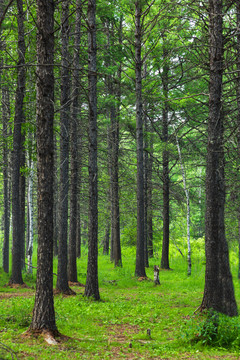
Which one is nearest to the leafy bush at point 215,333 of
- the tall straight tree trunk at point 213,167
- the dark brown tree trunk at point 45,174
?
the tall straight tree trunk at point 213,167

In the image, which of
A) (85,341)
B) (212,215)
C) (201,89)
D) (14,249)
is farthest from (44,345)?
(201,89)

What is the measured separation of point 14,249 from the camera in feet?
45.9

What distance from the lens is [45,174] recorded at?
6.59m

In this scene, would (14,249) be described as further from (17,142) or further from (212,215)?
(212,215)

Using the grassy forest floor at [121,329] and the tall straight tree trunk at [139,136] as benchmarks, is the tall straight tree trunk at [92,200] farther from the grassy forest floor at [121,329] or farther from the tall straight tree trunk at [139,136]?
the tall straight tree trunk at [139,136]

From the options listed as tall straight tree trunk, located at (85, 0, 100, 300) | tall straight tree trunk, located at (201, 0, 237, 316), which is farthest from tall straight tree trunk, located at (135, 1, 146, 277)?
tall straight tree trunk, located at (201, 0, 237, 316)

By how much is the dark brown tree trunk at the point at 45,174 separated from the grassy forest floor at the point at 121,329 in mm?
560

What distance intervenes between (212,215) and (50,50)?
5380mm

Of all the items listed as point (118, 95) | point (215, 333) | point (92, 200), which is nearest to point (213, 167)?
point (215, 333)

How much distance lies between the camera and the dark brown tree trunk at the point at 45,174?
21.0ft

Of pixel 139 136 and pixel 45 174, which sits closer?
pixel 45 174

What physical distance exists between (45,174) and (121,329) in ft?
14.5

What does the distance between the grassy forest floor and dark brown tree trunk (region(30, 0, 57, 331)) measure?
56 centimetres

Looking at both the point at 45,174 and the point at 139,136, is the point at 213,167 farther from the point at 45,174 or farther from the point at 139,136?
the point at 139,136
